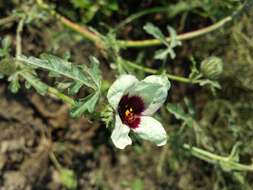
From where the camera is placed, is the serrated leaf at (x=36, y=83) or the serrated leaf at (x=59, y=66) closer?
the serrated leaf at (x=59, y=66)

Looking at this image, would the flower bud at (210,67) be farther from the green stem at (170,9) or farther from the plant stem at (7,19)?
the plant stem at (7,19)

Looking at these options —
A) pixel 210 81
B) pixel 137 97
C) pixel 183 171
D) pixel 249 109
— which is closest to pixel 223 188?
pixel 183 171

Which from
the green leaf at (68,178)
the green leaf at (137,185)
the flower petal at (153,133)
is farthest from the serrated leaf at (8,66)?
the green leaf at (137,185)

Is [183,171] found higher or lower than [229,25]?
lower

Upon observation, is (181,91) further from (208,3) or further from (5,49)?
(5,49)

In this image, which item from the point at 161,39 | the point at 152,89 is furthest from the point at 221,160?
the point at 152,89
